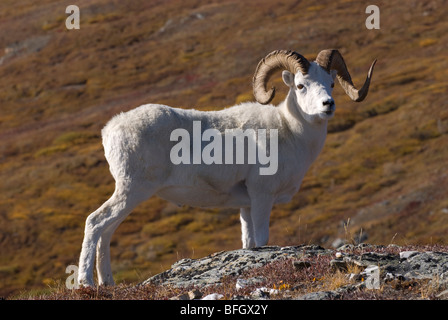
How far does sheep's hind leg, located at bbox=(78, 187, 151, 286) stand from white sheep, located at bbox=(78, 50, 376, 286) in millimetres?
19

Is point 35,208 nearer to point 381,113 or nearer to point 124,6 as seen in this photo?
point 381,113

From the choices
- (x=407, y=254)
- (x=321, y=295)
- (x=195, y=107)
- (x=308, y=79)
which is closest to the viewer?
(x=321, y=295)

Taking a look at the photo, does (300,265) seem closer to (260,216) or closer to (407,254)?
(407,254)

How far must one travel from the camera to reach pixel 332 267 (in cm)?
1121

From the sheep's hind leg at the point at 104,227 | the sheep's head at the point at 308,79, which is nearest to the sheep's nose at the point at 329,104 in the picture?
the sheep's head at the point at 308,79

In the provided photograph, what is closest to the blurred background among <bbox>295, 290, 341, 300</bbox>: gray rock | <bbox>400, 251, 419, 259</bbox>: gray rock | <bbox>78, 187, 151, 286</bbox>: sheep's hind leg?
<bbox>78, 187, 151, 286</bbox>: sheep's hind leg

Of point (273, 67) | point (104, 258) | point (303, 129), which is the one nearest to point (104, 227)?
point (104, 258)

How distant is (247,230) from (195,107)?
61559mm

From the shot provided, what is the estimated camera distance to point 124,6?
380 feet

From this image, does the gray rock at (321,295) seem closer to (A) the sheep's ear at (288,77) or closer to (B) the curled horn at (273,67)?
(B) the curled horn at (273,67)

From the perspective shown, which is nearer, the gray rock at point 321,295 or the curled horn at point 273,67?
the gray rock at point 321,295

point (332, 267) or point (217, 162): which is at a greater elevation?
point (217, 162)

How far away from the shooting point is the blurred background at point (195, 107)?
167ft

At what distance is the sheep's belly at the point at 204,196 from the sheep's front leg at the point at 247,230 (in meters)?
0.33
